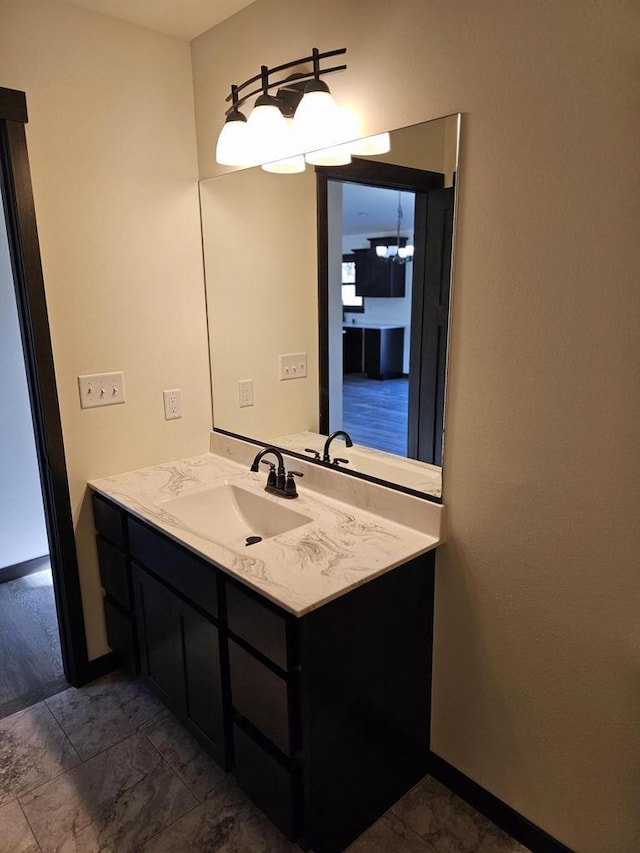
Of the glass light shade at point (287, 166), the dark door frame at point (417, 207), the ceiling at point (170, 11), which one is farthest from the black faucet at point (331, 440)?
the ceiling at point (170, 11)

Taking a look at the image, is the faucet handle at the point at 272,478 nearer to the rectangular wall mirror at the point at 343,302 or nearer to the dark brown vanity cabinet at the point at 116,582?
the rectangular wall mirror at the point at 343,302

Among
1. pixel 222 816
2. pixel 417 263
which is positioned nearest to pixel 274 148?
pixel 417 263

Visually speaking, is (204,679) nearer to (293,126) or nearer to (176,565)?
(176,565)

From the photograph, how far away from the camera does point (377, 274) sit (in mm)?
1831

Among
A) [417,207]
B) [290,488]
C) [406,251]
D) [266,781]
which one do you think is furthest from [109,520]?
[417,207]

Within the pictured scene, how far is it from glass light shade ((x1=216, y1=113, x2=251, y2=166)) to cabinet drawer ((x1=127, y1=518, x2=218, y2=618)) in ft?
4.16

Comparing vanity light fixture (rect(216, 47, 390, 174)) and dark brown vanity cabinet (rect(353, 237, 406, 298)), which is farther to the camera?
dark brown vanity cabinet (rect(353, 237, 406, 298))

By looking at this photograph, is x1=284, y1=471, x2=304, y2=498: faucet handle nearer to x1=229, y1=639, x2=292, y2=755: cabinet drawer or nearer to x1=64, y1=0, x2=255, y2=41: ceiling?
x1=229, y1=639, x2=292, y2=755: cabinet drawer

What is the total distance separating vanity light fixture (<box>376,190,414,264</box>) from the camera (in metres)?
1.65

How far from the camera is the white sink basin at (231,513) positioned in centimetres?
196

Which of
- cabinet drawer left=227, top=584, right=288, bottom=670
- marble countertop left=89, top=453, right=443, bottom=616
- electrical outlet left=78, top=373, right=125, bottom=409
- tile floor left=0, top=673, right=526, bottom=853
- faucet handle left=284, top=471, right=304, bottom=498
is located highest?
electrical outlet left=78, top=373, right=125, bottom=409

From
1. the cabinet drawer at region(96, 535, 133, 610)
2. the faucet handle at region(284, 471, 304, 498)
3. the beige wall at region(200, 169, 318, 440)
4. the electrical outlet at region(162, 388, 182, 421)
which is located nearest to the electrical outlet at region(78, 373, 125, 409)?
the electrical outlet at region(162, 388, 182, 421)

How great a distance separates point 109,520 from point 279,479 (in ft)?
2.20

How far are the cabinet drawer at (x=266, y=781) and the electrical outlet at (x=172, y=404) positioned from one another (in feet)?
4.07
